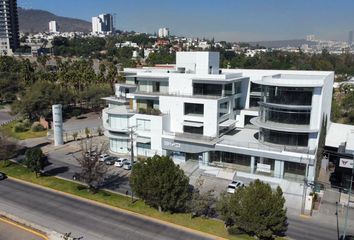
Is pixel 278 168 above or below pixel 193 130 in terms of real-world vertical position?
below

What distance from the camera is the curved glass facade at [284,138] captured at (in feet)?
171

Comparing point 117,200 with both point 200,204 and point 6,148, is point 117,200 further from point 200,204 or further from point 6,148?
point 6,148

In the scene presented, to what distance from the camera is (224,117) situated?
2418 inches

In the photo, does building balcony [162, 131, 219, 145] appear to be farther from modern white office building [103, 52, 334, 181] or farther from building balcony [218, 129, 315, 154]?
building balcony [218, 129, 315, 154]

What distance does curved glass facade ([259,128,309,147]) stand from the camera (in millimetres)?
52125

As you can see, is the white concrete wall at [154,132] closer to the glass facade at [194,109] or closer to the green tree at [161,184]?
the glass facade at [194,109]

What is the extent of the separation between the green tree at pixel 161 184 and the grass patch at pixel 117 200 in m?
1.47

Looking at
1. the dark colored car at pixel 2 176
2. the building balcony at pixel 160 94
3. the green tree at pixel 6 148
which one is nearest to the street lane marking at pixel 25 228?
the dark colored car at pixel 2 176

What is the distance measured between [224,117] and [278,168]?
560 inches

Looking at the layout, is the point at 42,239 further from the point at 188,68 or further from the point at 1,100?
the point at 1,100

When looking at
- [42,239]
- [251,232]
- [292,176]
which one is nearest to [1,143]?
[42,239]

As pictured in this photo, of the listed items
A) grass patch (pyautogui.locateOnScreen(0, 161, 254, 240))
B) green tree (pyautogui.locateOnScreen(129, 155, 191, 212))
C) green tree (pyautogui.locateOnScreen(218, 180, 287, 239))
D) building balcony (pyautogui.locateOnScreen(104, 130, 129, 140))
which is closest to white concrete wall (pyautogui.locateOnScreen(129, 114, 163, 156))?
building balcony (pyautogui.locateOnScreen(104, 130, 129, 140))

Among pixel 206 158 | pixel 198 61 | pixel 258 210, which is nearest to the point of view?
pixel 258 210

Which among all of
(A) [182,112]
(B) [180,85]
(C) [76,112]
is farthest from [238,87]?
(C) [76,112]
